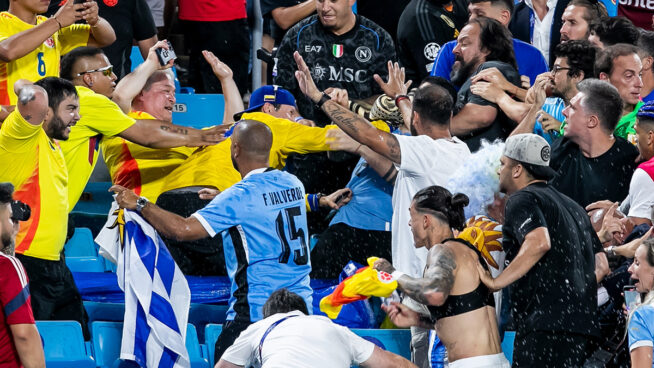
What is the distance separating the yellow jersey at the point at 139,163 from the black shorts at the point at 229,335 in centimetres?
225

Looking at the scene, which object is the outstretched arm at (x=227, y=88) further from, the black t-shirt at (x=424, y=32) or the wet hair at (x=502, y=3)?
the wet hair at (x=502, y=3)

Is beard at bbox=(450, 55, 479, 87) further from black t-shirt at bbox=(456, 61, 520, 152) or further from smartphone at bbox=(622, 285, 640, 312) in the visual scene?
smartphone at bbox=(622, 285, 640, 312)

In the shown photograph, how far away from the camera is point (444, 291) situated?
6750 millimetres

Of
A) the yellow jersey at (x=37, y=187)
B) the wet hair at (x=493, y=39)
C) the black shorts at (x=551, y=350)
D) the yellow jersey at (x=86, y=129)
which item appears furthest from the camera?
the wet hair at (x=493, y=39)

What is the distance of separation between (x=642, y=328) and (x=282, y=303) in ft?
6.95

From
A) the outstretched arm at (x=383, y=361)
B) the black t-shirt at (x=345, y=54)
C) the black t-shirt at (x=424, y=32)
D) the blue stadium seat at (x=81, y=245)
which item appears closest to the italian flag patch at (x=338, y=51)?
the black t-shirt at (x=345, y=54)

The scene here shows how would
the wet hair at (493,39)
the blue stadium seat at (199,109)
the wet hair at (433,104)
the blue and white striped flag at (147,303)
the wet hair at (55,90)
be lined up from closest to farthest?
the blue and white striped flag at (147,303) → the wet hair at (55,90) → the wet hair at (433,104) → the wet hair at (493,39) → the blue stadium seat at (199,109)

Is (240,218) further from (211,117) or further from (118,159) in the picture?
(211,117)

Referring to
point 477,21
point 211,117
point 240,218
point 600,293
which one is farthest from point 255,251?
point 211,117

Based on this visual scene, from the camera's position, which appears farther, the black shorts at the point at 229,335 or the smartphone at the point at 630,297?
the black shorts at the point at 229,335

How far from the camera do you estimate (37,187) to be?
26.4ft

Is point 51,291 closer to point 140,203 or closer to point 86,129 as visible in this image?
point 140,203

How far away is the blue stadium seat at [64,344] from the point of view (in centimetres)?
796

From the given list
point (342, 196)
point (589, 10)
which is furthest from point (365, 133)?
point (589, 10)
